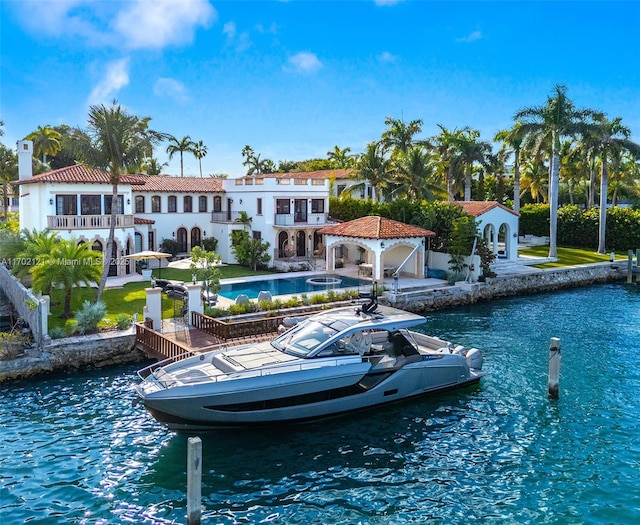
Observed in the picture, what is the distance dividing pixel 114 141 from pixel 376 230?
54.6ft

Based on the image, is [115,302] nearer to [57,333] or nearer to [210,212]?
[57,333]

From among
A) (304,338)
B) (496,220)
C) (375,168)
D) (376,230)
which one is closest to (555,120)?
(496,220)

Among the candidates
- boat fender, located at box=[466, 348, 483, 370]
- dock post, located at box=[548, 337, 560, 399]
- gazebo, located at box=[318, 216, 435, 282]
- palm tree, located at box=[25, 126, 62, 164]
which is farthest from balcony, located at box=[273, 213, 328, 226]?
palm tree, located at box=[25, 126, 62, 164]

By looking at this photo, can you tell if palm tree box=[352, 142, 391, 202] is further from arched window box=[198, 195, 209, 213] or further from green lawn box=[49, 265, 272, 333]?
green lawn box=[49, 265, 272, 333]

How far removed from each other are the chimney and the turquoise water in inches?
877

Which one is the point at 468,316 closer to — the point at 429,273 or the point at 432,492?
the point at 429,273

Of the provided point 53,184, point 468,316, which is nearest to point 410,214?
point 468,316

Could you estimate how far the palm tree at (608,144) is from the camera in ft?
158

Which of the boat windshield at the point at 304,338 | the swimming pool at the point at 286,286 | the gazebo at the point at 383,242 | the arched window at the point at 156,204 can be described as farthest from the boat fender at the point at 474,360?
the arched window at the point at 156,204

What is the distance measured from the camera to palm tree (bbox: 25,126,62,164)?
6625 centimetres

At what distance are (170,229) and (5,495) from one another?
33438 millimetres

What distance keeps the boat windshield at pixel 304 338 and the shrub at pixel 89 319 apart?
→ 881 centimetres

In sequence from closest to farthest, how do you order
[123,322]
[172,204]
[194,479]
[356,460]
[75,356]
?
[194,479] → [356,460] → [75,356] → [123,322] → [172,204]

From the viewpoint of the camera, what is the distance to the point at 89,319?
75.5 feet
